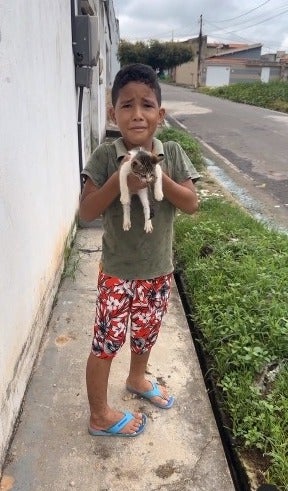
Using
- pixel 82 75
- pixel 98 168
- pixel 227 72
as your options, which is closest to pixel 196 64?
pixel 227 72

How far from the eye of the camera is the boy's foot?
2033mm

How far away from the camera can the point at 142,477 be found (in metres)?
1.85

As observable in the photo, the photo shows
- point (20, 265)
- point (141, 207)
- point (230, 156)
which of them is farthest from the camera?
point (230, 156)

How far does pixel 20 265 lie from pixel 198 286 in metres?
1.65

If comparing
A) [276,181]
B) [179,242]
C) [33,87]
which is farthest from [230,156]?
[33,87]

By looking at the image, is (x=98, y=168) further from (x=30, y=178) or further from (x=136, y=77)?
(x=30, y=178)

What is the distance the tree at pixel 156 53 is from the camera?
107 ft

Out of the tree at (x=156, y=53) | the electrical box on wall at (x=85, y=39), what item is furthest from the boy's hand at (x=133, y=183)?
the tree at (x=156, y=53)

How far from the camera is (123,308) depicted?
6.19 ft

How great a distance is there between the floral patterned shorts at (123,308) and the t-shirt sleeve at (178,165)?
1.44 feet

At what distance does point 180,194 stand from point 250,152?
9.21 m

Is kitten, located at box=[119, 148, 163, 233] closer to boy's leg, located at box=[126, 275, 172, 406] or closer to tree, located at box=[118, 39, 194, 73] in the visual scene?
boy's leg, located at box=[126, 275, 172, 406]

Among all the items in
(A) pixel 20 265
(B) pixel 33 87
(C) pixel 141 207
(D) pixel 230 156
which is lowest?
(D) pixel 230 156

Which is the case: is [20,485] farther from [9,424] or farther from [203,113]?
[203,113]
